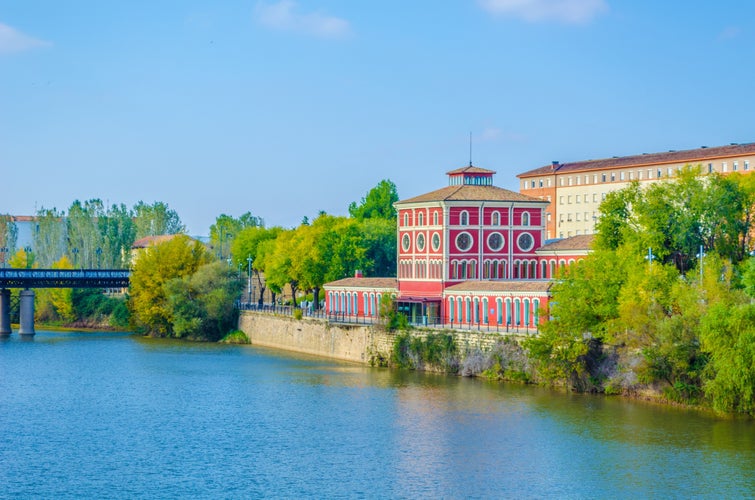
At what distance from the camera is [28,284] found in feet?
370

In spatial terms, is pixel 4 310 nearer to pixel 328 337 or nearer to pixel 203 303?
pixel 203 303

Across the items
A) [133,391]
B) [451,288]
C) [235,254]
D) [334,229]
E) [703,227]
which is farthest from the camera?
[235,254]

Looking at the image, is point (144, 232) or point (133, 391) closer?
point (133, 391)

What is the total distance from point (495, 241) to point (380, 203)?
39.9 metres

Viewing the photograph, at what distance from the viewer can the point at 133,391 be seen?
227 ft

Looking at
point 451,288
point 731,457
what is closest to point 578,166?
point 451,288

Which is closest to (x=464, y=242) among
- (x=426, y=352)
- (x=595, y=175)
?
(x=426, y=352)

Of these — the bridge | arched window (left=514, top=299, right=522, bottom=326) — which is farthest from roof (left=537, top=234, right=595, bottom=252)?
the bridge

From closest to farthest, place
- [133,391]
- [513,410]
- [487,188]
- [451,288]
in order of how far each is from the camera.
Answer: [513,410] < [133,391] < [451,288] < [487,188]

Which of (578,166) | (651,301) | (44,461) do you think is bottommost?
(44,461)

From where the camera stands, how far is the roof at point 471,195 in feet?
298

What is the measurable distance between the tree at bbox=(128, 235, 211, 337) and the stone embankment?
25.7 feet

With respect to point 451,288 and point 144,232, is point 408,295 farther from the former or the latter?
point 144,232

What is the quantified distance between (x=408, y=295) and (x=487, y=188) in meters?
11.1
